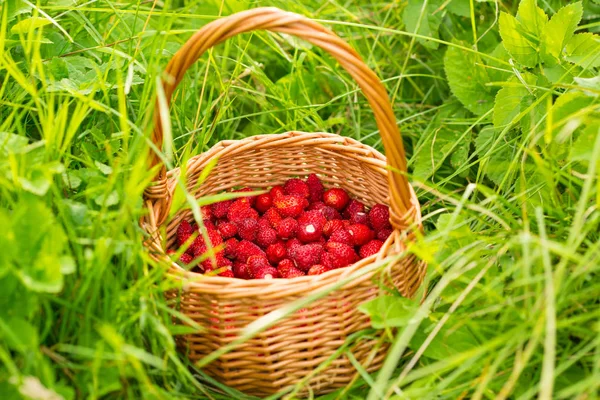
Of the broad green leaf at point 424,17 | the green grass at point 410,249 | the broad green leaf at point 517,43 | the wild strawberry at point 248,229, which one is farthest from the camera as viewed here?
the broad green leaf at point 424,17

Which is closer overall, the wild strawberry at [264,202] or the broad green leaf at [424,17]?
the wild strawberry at [264,202]

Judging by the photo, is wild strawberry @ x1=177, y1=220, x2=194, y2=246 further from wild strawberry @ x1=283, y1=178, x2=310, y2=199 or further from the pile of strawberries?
wild strawberry @ x1=283, y1=178, x2=310, y2=199

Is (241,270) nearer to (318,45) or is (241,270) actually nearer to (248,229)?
(248,229)

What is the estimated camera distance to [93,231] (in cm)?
126

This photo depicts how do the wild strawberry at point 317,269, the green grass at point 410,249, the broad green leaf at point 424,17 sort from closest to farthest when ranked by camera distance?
the green grass at point 410,249 → the wild strawberry at point 317,269 → the broad green leaf at point 424,17

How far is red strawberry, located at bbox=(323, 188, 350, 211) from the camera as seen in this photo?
1830 mm

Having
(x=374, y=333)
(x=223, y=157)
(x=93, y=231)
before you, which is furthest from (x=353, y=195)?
(x=93, y=231)

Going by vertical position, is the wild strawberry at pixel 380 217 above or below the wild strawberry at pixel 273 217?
above

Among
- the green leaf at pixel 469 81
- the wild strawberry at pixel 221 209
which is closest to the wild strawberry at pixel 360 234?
the wild strawberry at pixel 221 209

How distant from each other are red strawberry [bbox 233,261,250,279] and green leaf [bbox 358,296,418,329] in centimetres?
39

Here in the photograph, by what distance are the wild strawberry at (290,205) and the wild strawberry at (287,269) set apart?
0.52ft

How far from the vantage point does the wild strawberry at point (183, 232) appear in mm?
1696

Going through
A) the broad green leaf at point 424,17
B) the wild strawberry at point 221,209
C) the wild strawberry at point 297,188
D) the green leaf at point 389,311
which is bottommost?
the wild strawberry at point 221,209

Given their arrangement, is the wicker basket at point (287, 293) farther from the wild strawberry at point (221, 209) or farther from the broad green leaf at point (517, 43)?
the broad green leaf at point (517, 43)
